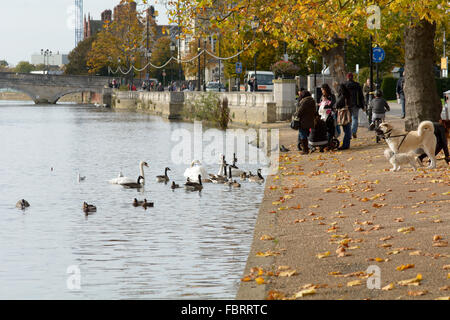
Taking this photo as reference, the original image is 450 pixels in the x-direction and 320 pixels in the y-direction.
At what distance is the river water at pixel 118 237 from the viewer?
10.0 m

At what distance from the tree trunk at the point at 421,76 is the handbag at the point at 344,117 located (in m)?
1.56

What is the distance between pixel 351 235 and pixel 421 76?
12698mm

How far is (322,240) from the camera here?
10.7 meters

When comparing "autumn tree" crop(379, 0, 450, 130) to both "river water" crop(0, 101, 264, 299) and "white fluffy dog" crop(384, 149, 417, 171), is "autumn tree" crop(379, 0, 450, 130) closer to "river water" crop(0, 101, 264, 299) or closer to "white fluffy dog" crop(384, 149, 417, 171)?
"river water" crop(0, 101, 264, 299)

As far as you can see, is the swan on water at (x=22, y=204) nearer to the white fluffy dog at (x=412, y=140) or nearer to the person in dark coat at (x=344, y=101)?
the white fluffy dog at (x=412, y=140)

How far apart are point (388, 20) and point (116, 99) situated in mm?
69429

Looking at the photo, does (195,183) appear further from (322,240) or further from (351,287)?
(351,287)

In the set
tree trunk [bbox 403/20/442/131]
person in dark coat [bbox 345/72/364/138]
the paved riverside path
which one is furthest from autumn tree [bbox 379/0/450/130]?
the paved riverside path

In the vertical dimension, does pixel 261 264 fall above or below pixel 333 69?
below

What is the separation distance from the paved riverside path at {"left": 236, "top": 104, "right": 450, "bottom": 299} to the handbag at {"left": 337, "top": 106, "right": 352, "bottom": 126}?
12.8ft

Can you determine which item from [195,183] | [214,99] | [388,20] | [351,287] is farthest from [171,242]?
[214,99]

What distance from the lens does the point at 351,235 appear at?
36.0 ft

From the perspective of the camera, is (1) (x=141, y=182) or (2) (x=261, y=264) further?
(1) (x=141, y=182)
